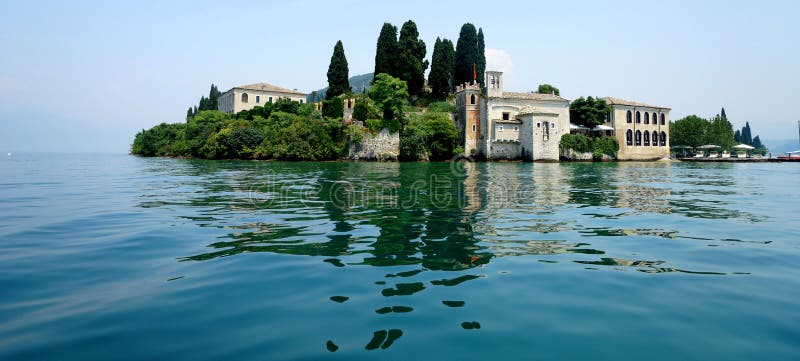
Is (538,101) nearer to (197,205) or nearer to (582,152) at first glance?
(582,152)

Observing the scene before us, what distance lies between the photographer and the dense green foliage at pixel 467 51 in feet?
202

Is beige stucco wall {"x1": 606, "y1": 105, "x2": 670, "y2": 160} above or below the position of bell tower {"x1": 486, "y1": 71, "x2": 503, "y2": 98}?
below

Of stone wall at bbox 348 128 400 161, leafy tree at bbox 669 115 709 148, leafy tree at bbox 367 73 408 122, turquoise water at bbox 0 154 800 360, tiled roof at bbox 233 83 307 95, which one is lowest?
turquoise water at bbox 0 154 800 360

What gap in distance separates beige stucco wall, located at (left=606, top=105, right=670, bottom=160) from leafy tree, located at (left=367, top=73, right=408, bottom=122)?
31333mm

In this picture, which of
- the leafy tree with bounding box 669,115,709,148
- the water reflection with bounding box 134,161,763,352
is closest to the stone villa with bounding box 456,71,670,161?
the leafy tree with bounding box 669,115,709,148

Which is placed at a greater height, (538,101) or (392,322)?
(538,101)

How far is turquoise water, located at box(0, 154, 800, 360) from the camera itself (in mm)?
3445

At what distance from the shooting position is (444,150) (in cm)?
5416

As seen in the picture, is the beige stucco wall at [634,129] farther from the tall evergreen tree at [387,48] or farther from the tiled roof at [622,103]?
the tall evergreen tree at [387,48]

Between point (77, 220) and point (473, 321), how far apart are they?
9.41m

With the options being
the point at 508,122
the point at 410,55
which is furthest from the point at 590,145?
the point at 410,55

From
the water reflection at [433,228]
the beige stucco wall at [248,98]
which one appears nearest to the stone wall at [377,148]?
the beige stucco wall at [248,98]

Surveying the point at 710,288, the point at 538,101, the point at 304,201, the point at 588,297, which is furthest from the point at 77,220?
the point at 538,101

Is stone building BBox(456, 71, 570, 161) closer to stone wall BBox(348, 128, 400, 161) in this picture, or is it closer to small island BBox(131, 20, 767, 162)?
small island BBox(131, 20, 767, 162)
